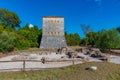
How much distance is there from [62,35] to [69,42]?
27.1 ft

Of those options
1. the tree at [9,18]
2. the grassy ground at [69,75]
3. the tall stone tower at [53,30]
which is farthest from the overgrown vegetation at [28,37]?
the grassy ground at [69,75]

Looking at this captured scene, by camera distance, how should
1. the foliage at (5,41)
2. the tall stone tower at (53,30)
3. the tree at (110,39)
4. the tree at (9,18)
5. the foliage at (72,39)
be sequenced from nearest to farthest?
1. the foliage at (5,41)
2. the tree at (110,39)
3. the tall stone tower at (53,30)
4. the tree at (9,18)
5. the foliage at (72,39)

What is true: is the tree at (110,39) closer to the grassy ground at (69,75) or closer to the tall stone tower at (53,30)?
the tall stone tower at (53,30)

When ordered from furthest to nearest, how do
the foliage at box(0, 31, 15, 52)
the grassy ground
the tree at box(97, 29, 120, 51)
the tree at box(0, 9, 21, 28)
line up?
the tree at box(0, 9, 21, 28)
the tree at box(97, 29, 120, 51)
the foliage at box(0, 31, 15, 52)
the grassy ground

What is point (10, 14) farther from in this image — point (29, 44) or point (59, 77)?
point (59, 77)

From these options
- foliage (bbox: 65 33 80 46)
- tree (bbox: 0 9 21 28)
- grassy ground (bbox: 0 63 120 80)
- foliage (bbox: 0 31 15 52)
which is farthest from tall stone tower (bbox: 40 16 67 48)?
grassy ground (bbox: 0 63 120 80)

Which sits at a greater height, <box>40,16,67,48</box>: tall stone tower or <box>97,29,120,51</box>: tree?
<box>40,16,67,48</box>: tall stone tower

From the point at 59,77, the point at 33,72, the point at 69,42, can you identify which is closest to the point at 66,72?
the point at 59,77

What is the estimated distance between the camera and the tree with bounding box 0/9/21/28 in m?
52.7

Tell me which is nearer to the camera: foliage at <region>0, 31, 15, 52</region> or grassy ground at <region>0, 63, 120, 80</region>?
grassy ground at <region>0, 63, 120, 80</region>

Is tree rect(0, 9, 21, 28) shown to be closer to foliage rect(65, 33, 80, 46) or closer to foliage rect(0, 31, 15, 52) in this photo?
foliage rect(65, 33, 80, 46)

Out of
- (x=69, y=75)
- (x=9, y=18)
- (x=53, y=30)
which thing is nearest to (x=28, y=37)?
(x=53, y=30)

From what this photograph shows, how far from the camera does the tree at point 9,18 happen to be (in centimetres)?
5270

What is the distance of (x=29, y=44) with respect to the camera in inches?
1690
